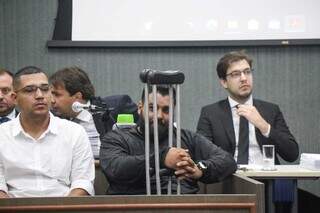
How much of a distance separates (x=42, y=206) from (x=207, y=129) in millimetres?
1625

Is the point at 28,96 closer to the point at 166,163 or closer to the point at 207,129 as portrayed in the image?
the point at 166,163

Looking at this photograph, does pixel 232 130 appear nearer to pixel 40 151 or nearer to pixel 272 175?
pixel 272 175

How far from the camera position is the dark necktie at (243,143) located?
3219mm

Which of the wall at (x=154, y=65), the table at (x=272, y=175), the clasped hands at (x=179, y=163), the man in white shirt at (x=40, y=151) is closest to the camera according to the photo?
the clasped hands at (x=179, y=163)

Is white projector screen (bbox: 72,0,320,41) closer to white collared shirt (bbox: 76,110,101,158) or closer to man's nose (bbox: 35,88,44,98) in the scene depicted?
white collared shirt (bbox: 76,110,101,158)

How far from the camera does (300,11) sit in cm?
422

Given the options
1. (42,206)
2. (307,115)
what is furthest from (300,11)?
(42,206)

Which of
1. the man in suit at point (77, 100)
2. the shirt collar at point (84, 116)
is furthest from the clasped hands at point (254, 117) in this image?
the shirt collar at point (84, 116)

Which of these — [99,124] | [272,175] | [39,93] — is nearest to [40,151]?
[39,93]

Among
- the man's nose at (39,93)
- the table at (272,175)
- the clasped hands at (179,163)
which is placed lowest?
the table at (272,175)

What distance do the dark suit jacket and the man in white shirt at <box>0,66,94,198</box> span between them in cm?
95

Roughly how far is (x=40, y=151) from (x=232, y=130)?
48.2 inches

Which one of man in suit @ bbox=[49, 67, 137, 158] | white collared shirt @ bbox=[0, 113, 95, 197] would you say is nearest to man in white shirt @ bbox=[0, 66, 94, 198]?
white collared shirt @ bbox=[0, 113, 95, 197]

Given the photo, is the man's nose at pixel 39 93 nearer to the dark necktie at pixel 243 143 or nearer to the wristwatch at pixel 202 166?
the wristwatch at pixel 202 166
